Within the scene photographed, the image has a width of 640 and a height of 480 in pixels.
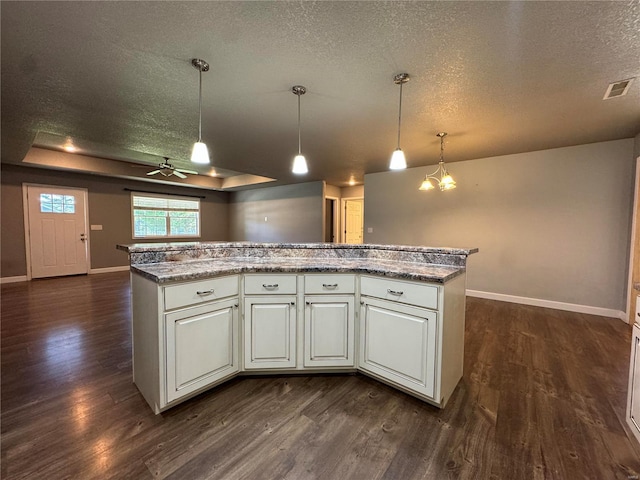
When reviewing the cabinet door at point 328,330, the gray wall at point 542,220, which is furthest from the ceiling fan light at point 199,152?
the gray wall at point 542,220

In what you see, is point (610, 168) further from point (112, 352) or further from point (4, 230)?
point (4, 230)

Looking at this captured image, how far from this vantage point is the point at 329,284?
2.02 m

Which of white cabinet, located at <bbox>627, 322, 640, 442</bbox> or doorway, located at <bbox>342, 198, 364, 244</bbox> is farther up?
doorway, located at <bbox>342, 198, 364, 244</bbox>

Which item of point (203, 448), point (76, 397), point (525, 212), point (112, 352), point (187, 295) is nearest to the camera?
point (203, 448)

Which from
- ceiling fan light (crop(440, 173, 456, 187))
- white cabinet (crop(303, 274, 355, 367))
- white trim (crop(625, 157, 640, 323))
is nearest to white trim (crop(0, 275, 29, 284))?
white cabinet (crop(303, 274, 355, 367))

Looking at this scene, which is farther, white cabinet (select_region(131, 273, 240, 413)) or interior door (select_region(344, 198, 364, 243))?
interior door (select_region(344, 198, 364, 243))

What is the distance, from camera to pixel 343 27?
1.56 meters

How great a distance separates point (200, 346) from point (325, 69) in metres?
2.13

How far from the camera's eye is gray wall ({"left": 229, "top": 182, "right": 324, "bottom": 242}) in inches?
271

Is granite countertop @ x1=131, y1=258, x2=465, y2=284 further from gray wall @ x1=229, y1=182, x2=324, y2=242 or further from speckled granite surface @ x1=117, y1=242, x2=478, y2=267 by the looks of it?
gray wall @ x1=229, y1=182, x2=324, y2=242

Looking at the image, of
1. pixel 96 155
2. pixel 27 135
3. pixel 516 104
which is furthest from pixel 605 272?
pixel 96 155

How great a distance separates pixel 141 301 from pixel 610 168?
538 centimetres

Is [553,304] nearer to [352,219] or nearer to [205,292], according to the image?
[205,292]

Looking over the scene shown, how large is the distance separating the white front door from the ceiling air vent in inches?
337
